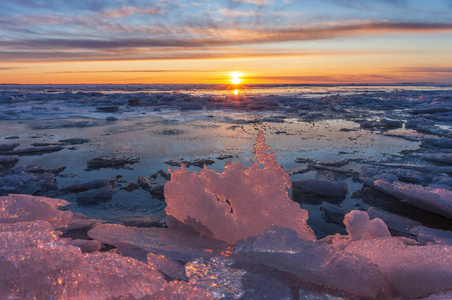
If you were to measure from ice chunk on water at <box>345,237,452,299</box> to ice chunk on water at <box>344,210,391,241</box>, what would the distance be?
0.32m

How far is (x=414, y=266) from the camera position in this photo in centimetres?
143

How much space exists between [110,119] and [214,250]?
928 cm

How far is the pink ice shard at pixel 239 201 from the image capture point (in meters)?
1.94

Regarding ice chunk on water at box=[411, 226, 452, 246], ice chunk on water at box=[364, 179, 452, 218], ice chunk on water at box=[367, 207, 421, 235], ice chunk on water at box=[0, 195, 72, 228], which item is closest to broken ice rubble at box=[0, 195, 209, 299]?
ice chunk on water at box=[0, 195, 72, 228]

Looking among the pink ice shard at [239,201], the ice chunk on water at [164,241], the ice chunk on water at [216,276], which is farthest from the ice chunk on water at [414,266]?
the ice chunk on water at [164,241]

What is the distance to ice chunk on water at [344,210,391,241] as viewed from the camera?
6.31 ft

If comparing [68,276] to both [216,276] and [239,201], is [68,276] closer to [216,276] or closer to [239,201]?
[216,276]

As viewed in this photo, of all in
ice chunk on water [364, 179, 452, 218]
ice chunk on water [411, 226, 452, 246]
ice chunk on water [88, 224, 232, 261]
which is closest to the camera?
ice chunk on water [88, 224, 232, 261]

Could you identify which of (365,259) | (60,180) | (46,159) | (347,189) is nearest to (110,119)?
(46,159)

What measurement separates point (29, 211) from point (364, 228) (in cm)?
230

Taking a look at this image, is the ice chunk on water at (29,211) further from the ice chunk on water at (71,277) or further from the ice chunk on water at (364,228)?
the ice chunk on water at (364,228)

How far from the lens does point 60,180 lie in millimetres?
3854

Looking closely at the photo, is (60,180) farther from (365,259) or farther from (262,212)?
(365,259)

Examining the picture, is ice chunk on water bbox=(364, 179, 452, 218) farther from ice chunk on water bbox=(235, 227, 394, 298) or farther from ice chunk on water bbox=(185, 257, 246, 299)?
ice chunk on water bbox=(185, 257, 246, 299)
